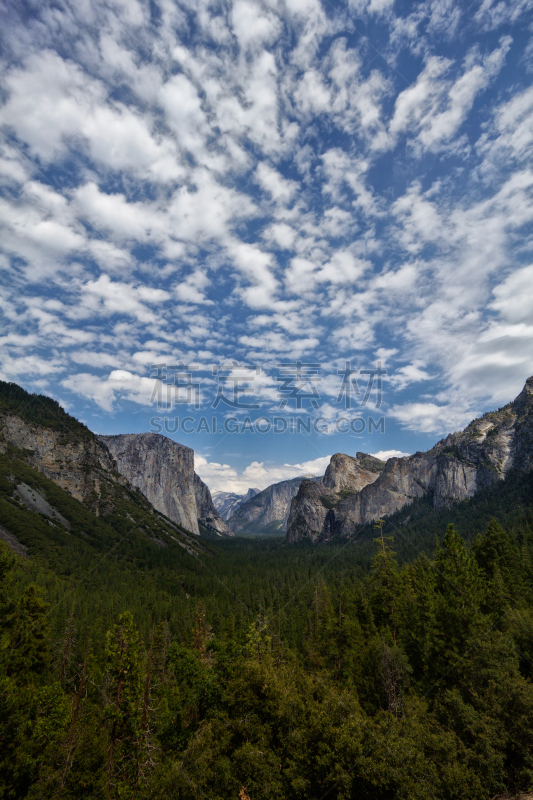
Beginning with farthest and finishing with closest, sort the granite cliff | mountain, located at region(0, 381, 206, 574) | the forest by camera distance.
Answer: the granite cliff → mountain, located at region(0, 381, 206, 574) → the forest

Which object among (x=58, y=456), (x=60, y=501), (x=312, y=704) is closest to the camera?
(x=312, y=704)

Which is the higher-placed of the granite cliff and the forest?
the granite cliff

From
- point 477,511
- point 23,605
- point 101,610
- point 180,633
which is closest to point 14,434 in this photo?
point 101,610

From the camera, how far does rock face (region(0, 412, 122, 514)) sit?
168m

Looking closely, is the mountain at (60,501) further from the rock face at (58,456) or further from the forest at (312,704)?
the forest at (312,704)

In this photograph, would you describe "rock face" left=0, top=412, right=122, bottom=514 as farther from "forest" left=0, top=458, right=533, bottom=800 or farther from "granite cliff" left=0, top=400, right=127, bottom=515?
"forest" left=0, top=458, right=533, bottom=800

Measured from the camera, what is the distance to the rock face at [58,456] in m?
168

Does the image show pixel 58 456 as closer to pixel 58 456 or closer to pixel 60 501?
pixel 58 456

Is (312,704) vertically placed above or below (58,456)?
below

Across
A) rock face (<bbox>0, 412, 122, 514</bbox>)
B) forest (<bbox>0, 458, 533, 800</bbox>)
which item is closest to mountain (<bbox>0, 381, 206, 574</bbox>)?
rock face (<bbox>0, 412, 122, 514</bbox>)

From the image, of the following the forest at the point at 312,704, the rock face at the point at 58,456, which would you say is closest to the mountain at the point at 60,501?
the rock face at the point at 58,456

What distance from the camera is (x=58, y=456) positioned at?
592 feet

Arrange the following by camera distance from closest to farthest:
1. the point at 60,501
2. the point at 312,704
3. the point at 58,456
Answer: the point at 312,704 → the point at 60,501 → the point at 58,456

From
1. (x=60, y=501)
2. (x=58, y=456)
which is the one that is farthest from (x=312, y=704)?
(x=58, y=456)
